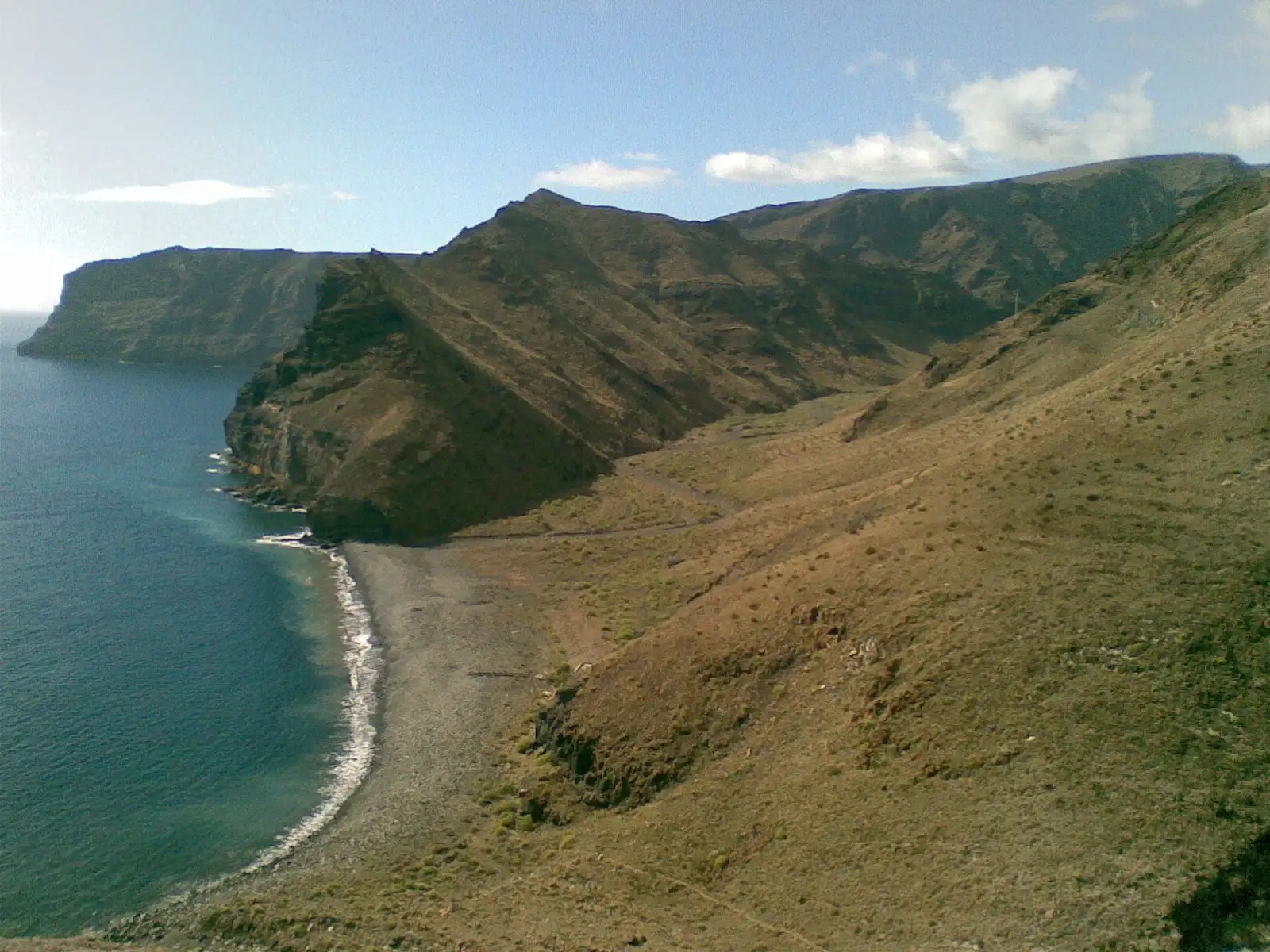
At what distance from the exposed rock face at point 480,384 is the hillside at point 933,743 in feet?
125

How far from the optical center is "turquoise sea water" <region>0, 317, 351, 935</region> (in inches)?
1531

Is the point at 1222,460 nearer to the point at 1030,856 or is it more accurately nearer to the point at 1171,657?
the point at 1171,657

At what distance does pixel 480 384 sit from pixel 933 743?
249 feet

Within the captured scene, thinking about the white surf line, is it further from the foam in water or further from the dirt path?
the dirt path

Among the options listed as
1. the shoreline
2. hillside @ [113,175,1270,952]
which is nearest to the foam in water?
the shoreline

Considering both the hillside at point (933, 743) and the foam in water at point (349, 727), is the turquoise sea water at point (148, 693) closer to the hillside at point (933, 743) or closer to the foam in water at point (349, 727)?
the foam in water at point (349, 727)

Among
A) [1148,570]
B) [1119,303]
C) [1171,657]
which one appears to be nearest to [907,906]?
[1171,657]

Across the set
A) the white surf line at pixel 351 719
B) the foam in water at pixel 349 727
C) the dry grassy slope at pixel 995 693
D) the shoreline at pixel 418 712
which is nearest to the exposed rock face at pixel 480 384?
the shoreline at pixel 418 712

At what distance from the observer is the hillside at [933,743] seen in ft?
84.6

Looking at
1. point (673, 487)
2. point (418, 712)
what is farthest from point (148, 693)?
point (673, 487)

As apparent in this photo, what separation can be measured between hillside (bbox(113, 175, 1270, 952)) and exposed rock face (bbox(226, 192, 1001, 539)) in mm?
38025

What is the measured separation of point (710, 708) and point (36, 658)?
135 ft

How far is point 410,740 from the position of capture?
48250 mm

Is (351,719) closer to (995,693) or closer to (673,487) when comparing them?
(995,693)
